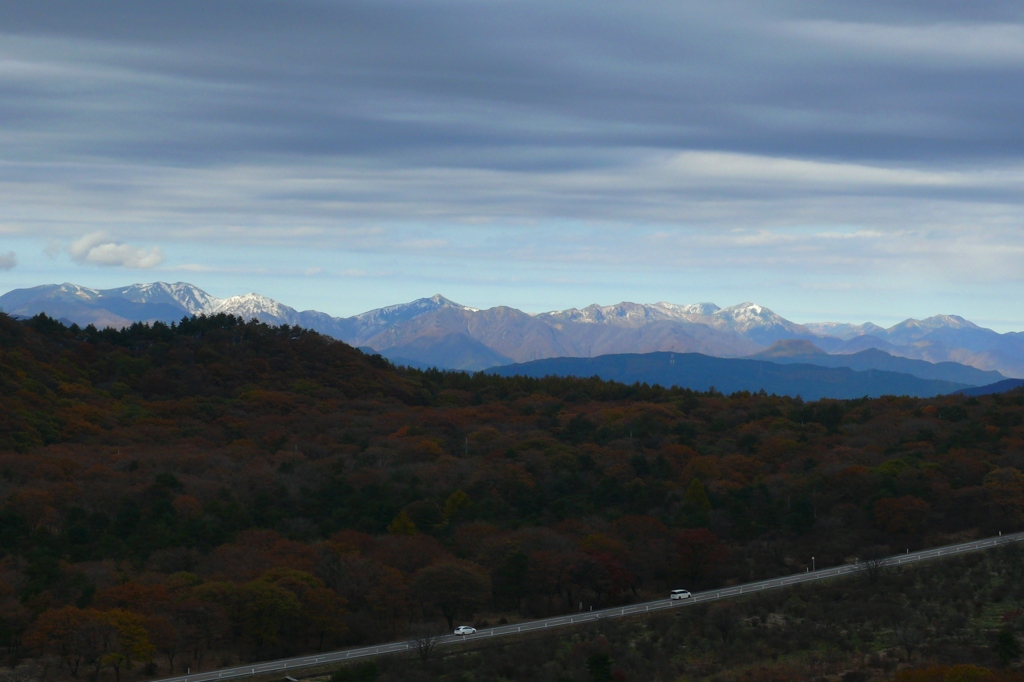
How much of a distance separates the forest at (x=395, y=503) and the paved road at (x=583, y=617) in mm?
2742

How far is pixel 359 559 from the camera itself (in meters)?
70.4

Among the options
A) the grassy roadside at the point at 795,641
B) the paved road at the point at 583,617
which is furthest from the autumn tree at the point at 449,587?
the grassy roadside at the point at 795,641

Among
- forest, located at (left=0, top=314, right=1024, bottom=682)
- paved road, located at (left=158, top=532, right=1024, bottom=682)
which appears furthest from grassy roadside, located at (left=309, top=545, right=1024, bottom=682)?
forest, located at (left=0, top=314, right=1024, bottom=682)

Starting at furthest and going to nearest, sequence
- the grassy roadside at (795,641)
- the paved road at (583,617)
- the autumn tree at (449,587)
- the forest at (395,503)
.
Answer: the autumn tree at (449,587) < the forest at (395,503) < the paved road at (583,617) < the grassy roadside at (795,641)

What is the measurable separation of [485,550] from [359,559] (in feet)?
29.7

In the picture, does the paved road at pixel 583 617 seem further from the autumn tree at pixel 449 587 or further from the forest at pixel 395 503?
the autumn tree at pixel 449 587

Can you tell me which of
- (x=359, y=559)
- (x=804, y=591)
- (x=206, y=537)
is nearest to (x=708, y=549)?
(x=804, y=591)

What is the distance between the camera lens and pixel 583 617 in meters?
65.6

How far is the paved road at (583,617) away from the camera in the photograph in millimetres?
55125

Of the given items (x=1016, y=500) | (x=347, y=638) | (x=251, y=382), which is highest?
(x=251, y=382)

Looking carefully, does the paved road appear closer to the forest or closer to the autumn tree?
the forest

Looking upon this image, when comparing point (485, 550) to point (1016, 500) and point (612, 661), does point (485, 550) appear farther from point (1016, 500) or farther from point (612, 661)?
point (1016, 500)

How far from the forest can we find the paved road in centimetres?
274

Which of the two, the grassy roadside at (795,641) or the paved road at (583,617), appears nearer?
the grassy roadside at (795,641)
